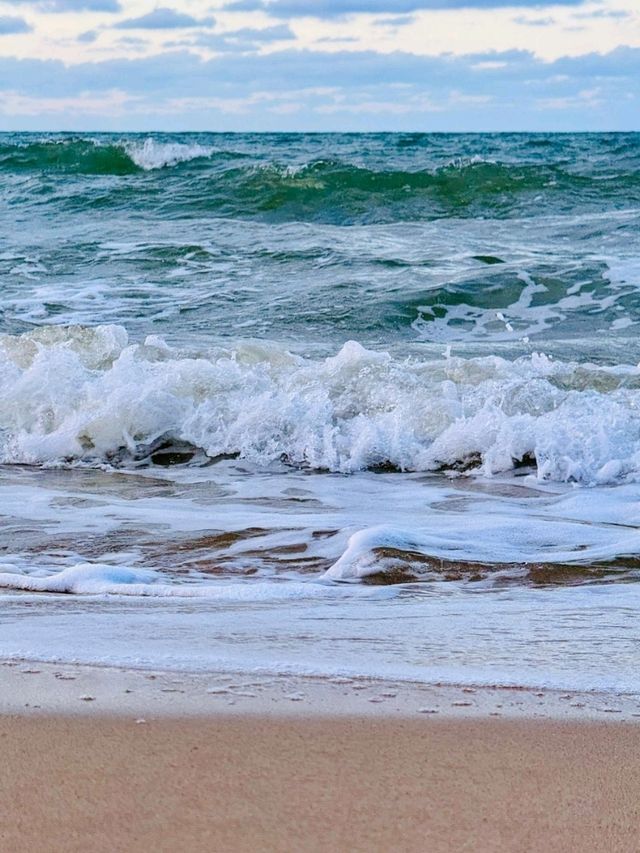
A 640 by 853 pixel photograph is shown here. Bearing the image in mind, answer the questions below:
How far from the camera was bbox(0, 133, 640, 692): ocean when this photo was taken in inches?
111

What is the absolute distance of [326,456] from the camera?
5469mm

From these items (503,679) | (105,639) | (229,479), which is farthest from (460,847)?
(229,479)

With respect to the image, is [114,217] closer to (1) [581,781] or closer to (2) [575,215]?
(2) [575,215]

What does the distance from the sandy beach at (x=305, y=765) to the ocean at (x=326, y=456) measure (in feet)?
0.51

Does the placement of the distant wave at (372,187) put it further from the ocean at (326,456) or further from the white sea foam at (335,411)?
the white sea foam at (335,411)

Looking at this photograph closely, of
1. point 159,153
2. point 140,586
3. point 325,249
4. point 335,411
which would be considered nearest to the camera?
point 140,586

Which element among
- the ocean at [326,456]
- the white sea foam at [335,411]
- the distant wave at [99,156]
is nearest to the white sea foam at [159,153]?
the distant wave at [99,156]

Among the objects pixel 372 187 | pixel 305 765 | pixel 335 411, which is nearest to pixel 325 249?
pixel 372 187

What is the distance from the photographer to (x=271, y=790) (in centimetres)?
184

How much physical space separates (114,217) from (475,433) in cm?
1170

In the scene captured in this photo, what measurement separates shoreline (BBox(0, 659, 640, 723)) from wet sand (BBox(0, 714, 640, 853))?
1.6 inches

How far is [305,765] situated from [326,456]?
3.54 metres

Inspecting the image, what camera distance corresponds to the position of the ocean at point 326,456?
2.81 m

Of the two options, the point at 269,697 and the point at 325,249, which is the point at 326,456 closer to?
the point at 269,697
